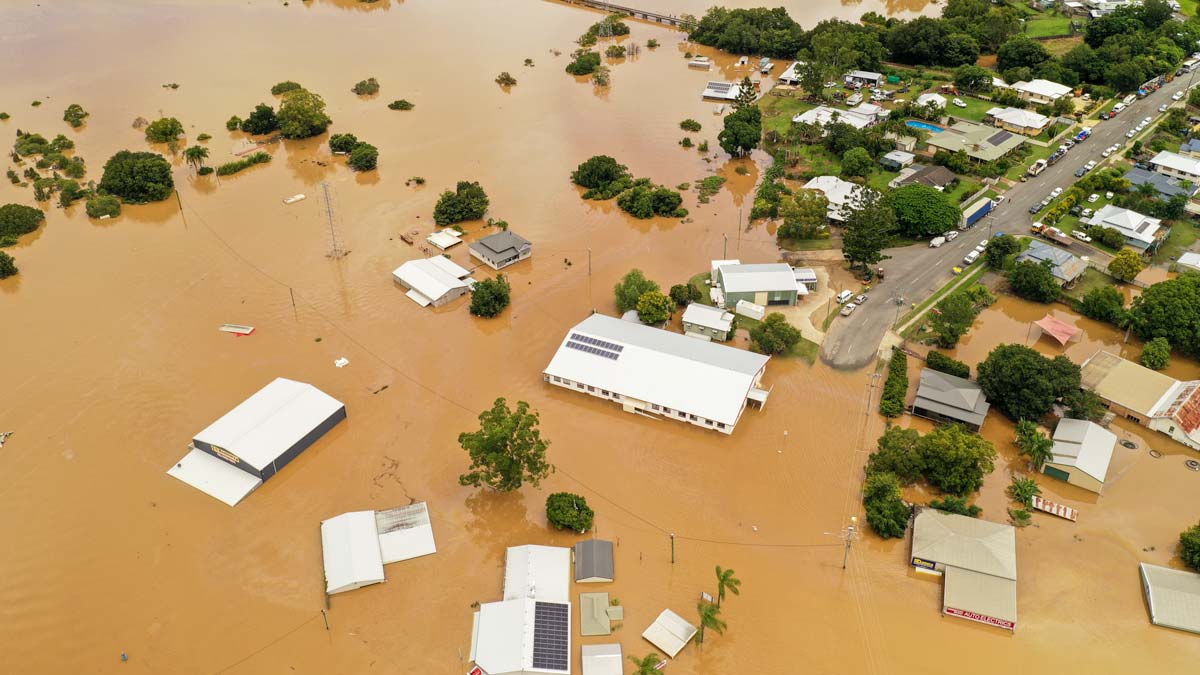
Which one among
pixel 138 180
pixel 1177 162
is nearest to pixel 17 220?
pixel 138 180

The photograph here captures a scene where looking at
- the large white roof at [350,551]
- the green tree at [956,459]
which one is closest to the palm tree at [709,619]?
the green tree at [956,459]

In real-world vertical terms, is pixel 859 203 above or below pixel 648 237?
above

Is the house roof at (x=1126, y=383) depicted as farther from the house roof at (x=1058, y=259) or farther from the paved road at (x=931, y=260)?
the paved road at (x=931, y=260)

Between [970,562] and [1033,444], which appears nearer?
[970,562]

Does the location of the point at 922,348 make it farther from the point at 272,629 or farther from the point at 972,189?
the point at 272,629

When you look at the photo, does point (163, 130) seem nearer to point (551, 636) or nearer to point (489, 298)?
point (489, 298)

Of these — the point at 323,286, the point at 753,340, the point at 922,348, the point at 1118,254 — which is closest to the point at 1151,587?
the point at 922,348
